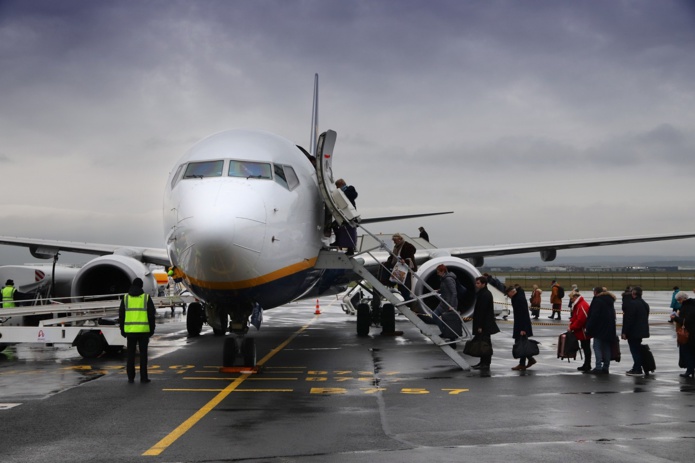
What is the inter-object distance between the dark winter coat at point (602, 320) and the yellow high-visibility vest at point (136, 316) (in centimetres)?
747

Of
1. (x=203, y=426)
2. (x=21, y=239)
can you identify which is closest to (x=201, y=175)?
(x=203, y=426)

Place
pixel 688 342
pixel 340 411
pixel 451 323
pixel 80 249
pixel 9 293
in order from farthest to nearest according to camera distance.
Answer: pixel 80 249 → pixel 9 293 → pixel 451 323 → pixel 688 342 → pixel 340 411

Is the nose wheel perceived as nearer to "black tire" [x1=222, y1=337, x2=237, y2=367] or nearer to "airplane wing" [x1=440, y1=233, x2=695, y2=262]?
"black tire" [x1=222, y1=337, x2=237, y2=367]

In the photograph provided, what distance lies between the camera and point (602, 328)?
1329 centimetres

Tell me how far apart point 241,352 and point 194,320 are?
872 cm

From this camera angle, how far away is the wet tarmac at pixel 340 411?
23.0 ft

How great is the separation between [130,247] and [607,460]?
1560 centimetres

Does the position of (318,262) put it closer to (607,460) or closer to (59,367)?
(59,367)

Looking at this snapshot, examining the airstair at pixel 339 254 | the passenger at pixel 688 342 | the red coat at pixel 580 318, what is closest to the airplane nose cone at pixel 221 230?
the airstair at pixel 339 254

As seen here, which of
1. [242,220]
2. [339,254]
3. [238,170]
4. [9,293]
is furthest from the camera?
[9,293]

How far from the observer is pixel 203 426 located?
26.9ft

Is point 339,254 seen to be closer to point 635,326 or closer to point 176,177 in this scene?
point 176,177

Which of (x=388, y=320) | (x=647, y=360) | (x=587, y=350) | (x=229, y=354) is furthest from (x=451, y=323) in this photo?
(x=388, y=320)

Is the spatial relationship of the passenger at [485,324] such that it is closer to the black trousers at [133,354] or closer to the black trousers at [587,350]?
the black trousers at [587,350]
